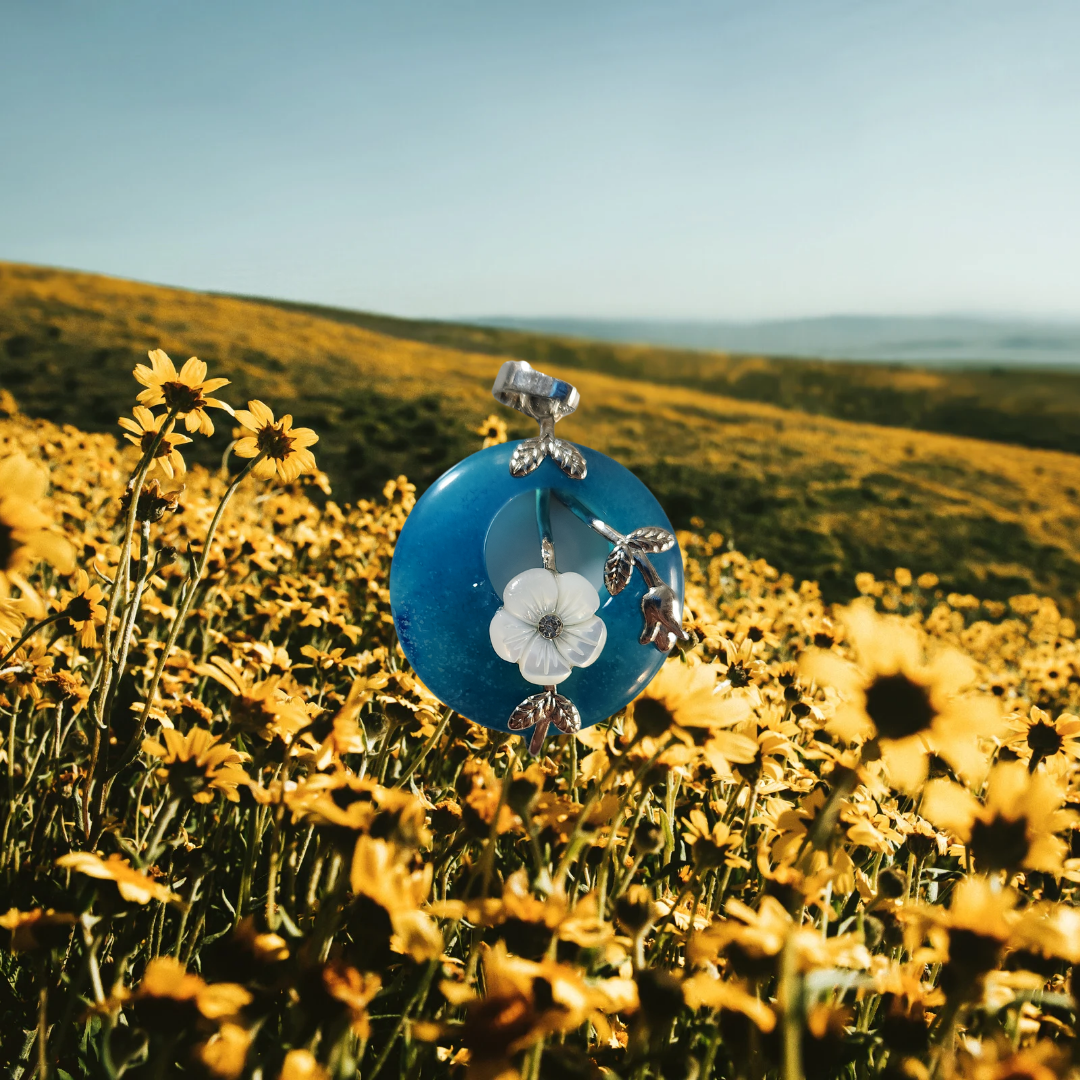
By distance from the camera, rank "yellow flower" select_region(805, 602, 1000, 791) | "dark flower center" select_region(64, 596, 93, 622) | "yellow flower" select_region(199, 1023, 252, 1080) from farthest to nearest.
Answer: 1. "dark flower center" select_region(64, 596, 93, 622)
2. "yellow flower" select_region(805, 602, 1000, 791)
3. "yellow flower" select_region(199, 1023, 252, 1080)

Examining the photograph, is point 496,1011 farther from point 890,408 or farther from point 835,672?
point 890,408

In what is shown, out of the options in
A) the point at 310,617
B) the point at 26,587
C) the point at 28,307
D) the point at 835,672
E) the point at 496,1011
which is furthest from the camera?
the point at 28,307

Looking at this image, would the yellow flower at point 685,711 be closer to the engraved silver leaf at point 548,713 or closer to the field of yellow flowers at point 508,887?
the field of yellow flowers at point 508,887

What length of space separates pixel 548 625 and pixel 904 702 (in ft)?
1.83

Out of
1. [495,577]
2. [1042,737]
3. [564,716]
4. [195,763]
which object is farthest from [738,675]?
[195,763]

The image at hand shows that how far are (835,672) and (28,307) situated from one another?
23745 millimetres

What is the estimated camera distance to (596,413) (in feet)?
64.4

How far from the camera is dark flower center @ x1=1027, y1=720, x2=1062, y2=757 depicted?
5.16 feet

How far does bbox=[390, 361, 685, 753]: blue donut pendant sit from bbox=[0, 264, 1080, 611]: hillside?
8.17m

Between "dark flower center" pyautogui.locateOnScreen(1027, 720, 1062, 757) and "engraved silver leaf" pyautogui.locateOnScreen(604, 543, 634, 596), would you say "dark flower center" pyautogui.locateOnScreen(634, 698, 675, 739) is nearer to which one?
"engraved silver leaf" pyautogui.locateOnScreen(604, 543, 634, 596)

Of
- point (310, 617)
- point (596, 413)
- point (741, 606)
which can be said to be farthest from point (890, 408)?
point (310, 617)

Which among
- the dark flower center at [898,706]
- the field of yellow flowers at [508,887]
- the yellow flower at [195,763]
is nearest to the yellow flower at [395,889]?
the field of yellow flowers at [508,887]

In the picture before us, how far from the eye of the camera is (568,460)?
1.32 meters

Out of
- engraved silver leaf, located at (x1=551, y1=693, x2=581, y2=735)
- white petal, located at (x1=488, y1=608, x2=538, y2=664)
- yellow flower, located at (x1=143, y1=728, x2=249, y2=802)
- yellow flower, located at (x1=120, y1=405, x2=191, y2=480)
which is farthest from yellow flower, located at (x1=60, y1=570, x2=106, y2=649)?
engraved silver leaf, located at (x1=551, y1=693, x2=581, y2=735)
